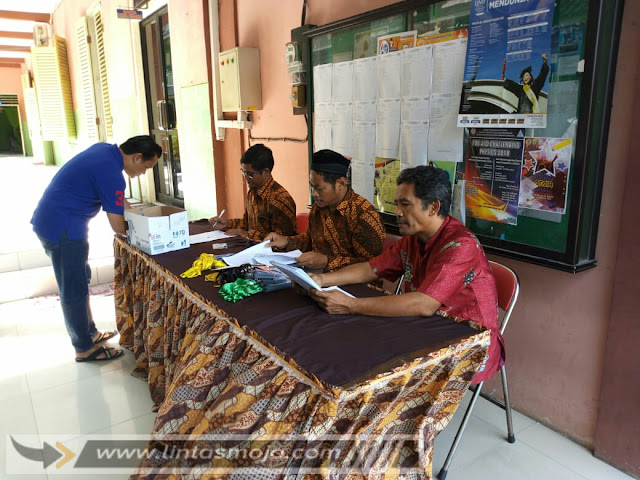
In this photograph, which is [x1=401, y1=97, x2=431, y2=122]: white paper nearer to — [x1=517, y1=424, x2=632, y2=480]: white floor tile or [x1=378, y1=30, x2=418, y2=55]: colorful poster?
[x1=378, y1=30, x2=418, y2=55]: colorful poster

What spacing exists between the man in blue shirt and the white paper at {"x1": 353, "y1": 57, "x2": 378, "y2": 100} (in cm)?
125

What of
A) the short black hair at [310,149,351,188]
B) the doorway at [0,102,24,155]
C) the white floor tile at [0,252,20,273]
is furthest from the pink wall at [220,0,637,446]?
the doorway at [0,102,24,155]

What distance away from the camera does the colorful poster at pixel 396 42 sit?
2466 mm

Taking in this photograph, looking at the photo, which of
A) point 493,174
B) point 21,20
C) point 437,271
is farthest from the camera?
point 21,20

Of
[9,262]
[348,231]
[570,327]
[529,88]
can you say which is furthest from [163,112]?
[570,327]

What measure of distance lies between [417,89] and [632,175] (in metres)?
1.11

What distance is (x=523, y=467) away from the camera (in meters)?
1.97

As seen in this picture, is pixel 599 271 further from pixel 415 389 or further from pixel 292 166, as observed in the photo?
pixel 292 166

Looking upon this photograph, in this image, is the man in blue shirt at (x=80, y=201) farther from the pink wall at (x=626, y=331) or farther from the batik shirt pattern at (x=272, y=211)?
the pink wall at (x=626, y=331)

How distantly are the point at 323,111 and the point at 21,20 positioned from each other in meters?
9.42

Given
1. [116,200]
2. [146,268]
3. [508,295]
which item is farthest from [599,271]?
[116,200]

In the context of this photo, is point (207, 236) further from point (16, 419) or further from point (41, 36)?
point (41, 36)

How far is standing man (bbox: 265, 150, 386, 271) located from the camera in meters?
2.27

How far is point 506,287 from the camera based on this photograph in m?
1.91
